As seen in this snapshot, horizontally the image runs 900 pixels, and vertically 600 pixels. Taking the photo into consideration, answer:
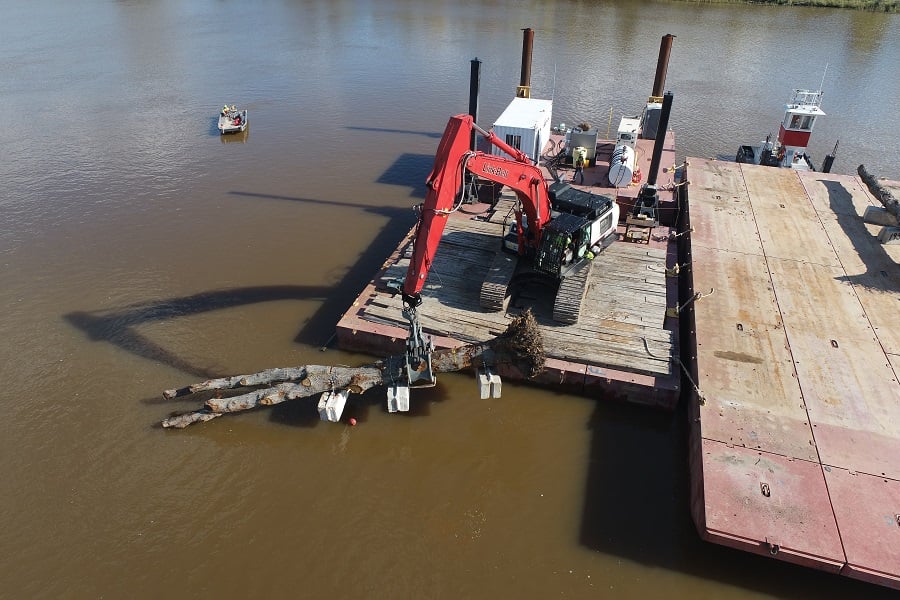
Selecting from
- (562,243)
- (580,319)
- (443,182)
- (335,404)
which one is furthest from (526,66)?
(335,404)

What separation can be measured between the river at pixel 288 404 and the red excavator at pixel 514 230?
2.20 m

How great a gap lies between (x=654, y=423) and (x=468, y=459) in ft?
13.9

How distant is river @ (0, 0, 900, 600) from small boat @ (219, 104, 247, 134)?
91cm

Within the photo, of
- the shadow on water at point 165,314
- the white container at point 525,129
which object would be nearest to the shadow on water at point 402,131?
the white container at point 525,129

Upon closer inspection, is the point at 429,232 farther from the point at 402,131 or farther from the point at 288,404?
the point at 402,131

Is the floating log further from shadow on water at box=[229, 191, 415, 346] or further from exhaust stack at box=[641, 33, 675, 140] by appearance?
shadow on water at box=[229, 191, 415, 346]

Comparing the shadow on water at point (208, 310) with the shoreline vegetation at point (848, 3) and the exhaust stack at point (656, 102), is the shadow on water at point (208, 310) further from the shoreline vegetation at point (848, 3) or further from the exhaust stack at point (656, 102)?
the shoreline vegetation at point (848, 3)

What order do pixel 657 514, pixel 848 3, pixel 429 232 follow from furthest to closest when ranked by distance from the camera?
pixel 848 3 → pixel 429 232 → pixel 657 514

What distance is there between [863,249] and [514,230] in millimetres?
10047

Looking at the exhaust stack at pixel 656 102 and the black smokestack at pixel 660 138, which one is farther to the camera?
the exhaust stack at pixel 656 102

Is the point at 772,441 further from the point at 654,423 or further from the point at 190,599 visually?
the point at 190,599

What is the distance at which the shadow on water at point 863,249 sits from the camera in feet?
47.2

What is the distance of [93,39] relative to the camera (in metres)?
45.3

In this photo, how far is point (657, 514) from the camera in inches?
412
